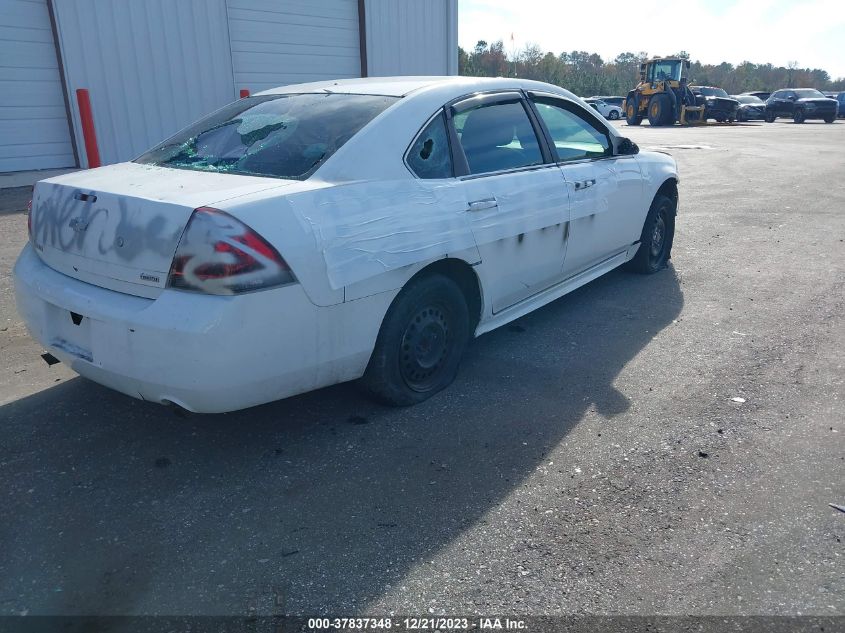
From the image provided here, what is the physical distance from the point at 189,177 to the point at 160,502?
1470 mm

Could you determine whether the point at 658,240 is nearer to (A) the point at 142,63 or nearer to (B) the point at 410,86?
(B) the point at 410,86

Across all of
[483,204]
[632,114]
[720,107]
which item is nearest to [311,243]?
[483,204]

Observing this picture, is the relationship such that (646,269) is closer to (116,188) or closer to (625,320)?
(625,320)

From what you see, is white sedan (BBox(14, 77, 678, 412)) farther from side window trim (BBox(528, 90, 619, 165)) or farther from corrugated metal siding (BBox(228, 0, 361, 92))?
corrugated metal siding (BBox(228, 0, 361, 92))

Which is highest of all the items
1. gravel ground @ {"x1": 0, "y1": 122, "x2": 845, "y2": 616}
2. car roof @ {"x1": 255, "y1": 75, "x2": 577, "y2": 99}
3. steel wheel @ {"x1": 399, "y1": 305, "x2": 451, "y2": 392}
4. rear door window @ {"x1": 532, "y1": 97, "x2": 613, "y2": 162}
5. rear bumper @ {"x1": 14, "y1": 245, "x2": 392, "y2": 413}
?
car roof @ {"x1": 255, "y1": 75, "x2": 577, "y2": 99}

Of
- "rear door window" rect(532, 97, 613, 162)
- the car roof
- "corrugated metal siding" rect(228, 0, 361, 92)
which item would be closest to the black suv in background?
"corrugated metal siding" rect(228, 0, 361, 92)

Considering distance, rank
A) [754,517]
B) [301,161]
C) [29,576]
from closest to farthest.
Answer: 1. [29,576]
2. [754,517]
3. [301,161]

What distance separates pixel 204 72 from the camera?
1134 cm

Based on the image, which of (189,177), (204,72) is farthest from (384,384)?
(204,72)

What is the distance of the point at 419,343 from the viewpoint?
3.50 metres

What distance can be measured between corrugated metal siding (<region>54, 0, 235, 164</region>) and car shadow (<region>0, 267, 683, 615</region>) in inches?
318

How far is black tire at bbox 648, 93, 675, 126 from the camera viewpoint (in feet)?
91.2

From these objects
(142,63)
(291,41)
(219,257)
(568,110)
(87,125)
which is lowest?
(219,257)

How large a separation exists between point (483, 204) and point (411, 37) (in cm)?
1163
